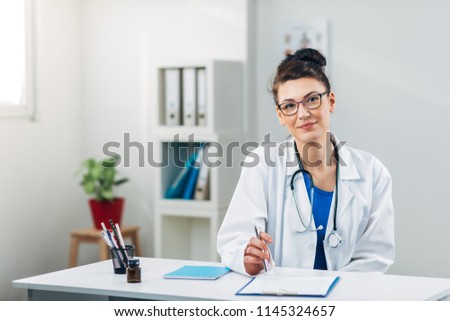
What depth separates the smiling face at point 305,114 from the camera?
113 inches

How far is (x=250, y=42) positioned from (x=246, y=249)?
2.43 meters

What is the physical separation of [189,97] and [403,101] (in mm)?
1281

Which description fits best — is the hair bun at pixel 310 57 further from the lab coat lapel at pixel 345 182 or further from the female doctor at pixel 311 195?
the lab coat lapel at pixel 345 182

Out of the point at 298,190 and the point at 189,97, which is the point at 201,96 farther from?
the point at 298,190

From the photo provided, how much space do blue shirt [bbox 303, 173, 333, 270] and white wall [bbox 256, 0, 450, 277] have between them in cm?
171

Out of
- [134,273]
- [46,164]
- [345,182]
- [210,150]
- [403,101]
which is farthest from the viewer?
[46,164]

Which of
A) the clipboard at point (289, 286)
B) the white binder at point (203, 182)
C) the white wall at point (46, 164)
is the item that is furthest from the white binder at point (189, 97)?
the clipboard at point (289, 286)

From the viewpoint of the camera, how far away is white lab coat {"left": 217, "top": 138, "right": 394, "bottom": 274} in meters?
2.83

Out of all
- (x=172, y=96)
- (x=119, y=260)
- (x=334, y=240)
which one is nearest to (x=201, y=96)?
(x=172, y=96)

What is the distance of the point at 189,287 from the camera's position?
236cm

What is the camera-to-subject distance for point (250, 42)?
4785mm

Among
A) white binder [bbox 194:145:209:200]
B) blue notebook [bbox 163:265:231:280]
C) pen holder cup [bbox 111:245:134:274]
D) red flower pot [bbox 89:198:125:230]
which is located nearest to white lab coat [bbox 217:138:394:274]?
blue notebook [bbox 163:265:231:280]

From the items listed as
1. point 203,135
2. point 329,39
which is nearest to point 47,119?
point 203,135
